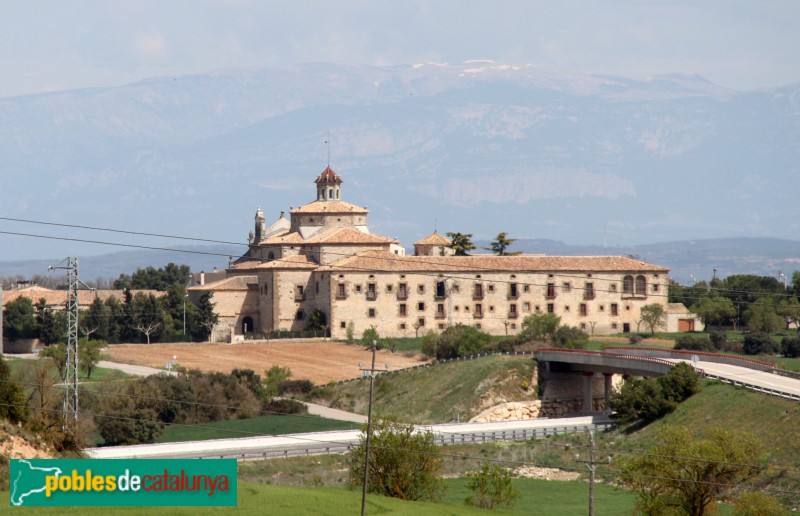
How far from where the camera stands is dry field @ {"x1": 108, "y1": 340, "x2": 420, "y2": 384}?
9069cm

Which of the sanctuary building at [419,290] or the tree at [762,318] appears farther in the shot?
the tree at [762,318]

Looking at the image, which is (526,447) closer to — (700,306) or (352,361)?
(352,361)

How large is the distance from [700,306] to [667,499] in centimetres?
6900

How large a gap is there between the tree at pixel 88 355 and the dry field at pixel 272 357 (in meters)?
5.75

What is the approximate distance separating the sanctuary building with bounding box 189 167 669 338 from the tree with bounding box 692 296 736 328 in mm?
4325

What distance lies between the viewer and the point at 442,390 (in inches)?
3216

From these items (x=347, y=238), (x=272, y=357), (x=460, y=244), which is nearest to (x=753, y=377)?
(x=272, y=357)

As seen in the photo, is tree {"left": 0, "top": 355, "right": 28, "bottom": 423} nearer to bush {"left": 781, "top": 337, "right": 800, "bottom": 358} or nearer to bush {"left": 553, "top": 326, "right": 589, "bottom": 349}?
bush {"left": 553, "top": 326, "right": 589, "bottom": 349}

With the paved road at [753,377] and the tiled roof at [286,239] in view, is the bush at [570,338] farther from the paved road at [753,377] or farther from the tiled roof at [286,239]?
the tiled roof at [286,239]

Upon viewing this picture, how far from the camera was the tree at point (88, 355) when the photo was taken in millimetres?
83750

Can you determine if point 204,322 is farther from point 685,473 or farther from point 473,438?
point 685,473

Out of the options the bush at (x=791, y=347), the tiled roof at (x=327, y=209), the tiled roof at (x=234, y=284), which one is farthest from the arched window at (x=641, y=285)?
the tiled roof at (x=234, y=284)

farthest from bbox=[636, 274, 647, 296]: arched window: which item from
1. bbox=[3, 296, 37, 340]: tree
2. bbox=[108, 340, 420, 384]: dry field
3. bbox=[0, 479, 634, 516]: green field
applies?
bbox=[0, 479, 634, 516]: green field

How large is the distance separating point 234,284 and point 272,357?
570 inches
